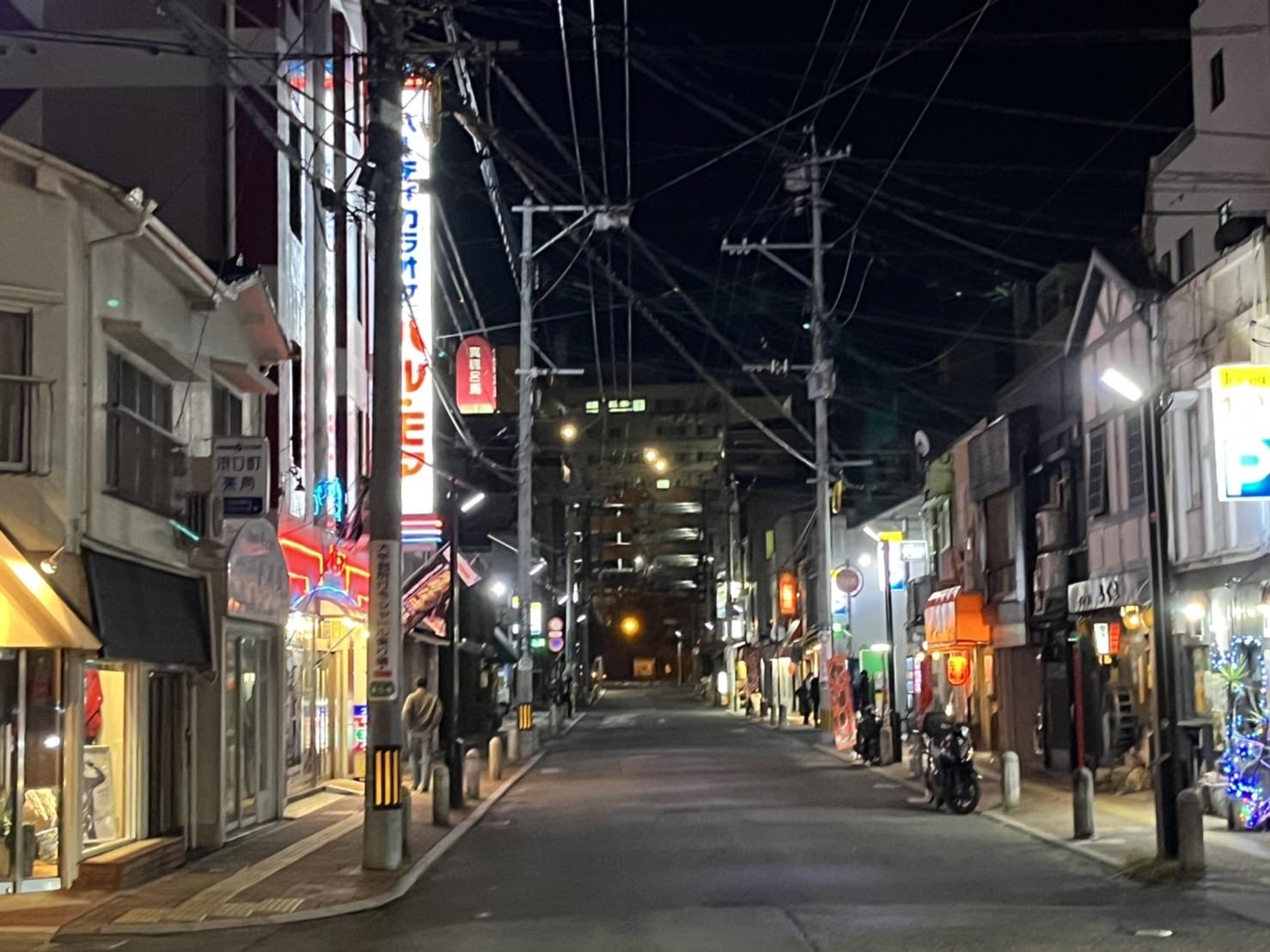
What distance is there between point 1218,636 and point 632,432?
101 m

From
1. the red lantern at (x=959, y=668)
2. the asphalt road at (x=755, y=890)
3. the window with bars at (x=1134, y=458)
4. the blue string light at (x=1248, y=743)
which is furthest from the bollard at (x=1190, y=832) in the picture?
the red lantern at (x=959, y=668)

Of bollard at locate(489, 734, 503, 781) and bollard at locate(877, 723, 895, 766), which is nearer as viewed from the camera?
bollard at locate(489, 734, 503, 781)

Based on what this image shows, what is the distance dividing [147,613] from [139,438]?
6.23 ft

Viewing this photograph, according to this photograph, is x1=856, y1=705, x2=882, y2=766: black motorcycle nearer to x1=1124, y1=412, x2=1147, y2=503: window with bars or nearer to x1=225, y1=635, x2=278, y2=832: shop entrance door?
x1=1124, y1=412, x2=1147, y2=503: window with bars

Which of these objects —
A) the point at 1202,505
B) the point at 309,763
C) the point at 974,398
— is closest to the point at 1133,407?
the point at 1202,505

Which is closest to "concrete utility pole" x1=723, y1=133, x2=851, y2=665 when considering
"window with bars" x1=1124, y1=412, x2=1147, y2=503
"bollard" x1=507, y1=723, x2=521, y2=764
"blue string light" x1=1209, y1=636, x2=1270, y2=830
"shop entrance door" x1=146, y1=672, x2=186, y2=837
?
"bollard" x1=507, y1=723, x2=521, y2=764

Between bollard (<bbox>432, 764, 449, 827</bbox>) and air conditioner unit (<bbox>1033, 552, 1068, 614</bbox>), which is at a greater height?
air conditioner unit (<bbox>1033, 552, 1068, 614</bbox>)

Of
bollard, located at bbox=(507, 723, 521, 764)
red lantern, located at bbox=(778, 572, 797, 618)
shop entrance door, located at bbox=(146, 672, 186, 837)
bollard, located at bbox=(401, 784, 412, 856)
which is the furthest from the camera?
red lantern, located at bbox=(778, 572, 797, 618)

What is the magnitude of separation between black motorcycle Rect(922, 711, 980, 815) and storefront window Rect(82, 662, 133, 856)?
11.4 meters

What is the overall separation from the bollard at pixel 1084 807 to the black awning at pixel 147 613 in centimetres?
1051

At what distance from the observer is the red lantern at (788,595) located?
2562 inches

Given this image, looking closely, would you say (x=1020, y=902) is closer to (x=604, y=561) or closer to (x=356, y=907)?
(x=356, y=907)

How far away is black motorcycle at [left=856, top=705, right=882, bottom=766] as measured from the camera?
33.1 m

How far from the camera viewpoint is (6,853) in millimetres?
14523
